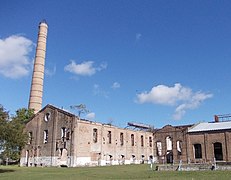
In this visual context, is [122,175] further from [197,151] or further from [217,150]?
[197,151]

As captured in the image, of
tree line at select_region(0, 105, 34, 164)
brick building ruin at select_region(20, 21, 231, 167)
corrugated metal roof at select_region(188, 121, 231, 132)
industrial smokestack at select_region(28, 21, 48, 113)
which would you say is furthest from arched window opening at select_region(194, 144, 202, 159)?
industrial smokestack at select_region(28, 21, 48, 113)

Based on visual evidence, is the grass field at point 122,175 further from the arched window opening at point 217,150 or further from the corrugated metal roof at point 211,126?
the corrugated metal roof at point 211,126

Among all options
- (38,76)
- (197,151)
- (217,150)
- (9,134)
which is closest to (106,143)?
(197,151)

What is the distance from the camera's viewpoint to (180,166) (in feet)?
86.2

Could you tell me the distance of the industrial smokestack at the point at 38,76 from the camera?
63009 mm

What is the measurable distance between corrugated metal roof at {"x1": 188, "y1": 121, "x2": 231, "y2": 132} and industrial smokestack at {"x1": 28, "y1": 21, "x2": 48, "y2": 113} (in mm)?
32725

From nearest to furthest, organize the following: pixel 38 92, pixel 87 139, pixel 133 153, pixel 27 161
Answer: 1. pixel 87 139
2. pixel 27 161
3. pixel 133 153
4. pixel 38 92

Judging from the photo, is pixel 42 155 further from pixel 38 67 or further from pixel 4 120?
pixel 38 67

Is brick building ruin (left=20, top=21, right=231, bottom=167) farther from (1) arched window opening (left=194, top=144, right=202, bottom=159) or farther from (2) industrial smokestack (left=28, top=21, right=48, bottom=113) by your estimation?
(2) industrial smokestack (left=28, top=21, right=48, bottom=113)

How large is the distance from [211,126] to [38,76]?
3735 cm

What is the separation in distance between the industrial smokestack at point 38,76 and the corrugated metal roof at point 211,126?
32.7 meters

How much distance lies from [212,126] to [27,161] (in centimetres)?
2924

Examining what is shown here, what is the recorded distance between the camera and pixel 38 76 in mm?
64500

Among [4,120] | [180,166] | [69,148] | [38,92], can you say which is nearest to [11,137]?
[4,120]
